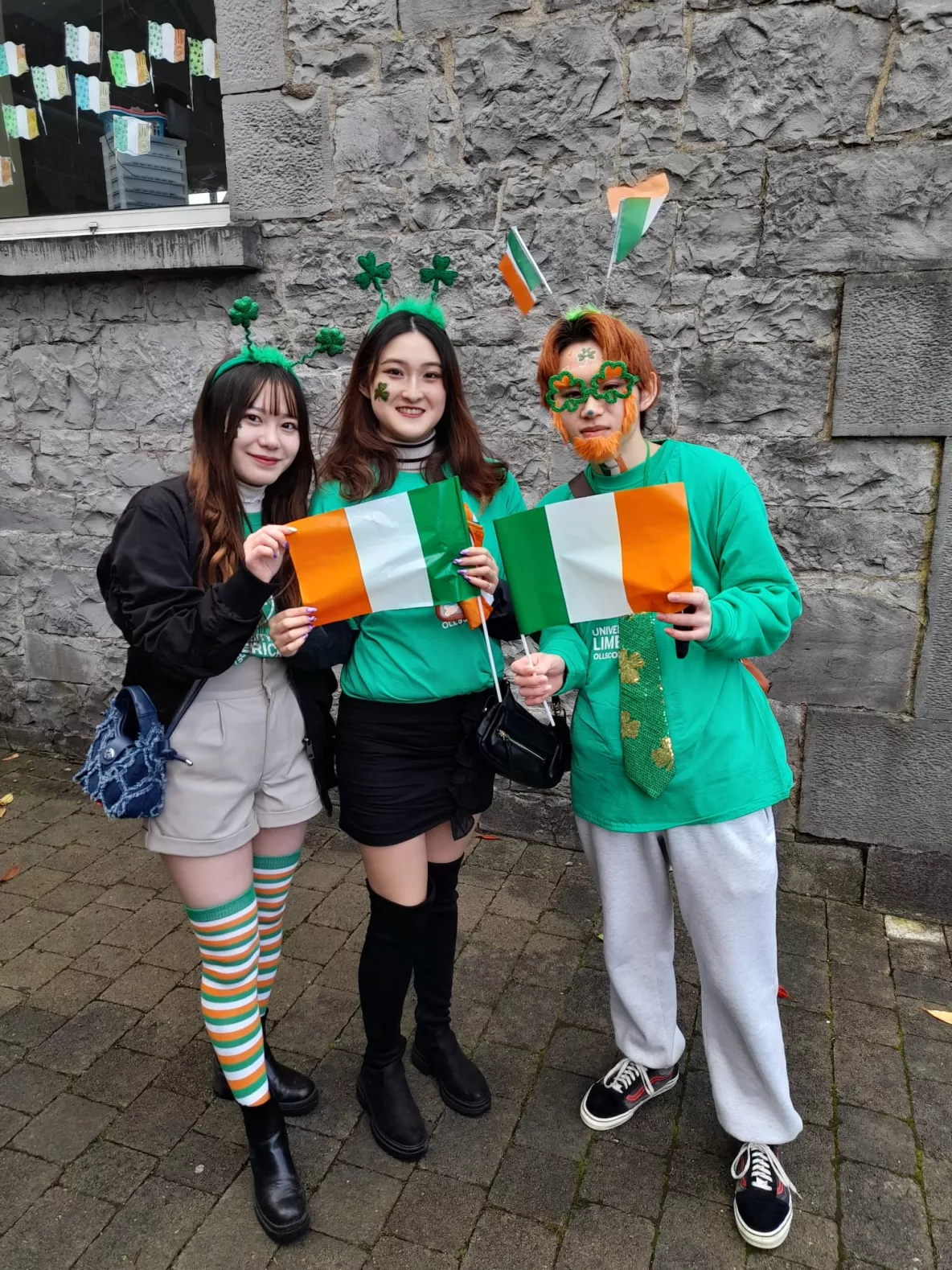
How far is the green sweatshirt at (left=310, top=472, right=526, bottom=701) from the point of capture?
212cm

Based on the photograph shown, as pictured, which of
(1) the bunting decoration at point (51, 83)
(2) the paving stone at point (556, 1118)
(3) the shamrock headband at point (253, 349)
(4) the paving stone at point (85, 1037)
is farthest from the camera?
(1) the bunting decoration at point (51, 83)

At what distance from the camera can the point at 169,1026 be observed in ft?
9.19

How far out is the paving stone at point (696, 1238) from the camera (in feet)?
6.61

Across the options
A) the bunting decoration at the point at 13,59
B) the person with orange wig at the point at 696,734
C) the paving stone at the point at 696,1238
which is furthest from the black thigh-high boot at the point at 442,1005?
the bunting decoration at the point at 13,59

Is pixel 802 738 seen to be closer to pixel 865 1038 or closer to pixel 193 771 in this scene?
pixel 865 1038

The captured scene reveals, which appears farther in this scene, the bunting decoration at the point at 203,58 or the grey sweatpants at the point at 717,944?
the bunting decoration at the point at 203,58

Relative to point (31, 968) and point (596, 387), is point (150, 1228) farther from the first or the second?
point (596, 387)

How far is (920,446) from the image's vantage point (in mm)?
3088

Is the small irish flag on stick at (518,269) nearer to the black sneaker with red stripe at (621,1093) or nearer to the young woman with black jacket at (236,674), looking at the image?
the young woman with black jacket at (236,674)

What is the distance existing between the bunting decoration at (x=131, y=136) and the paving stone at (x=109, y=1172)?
13.5 ft

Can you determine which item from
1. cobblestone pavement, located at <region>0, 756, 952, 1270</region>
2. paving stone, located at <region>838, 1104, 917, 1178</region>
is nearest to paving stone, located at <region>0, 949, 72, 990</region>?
cobblestone pavement, located at <region>0, 756, 952, 1270</region>

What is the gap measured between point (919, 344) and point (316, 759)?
2.42 meters

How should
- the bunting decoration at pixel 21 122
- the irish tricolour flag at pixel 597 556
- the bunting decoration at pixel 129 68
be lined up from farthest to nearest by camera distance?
1. the bunting decoration at pixel 21 122
2. the bunting decoration at pixel 129 68
3. the irish tricolour flag at pixel 597 556

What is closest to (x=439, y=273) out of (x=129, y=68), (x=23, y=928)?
(x=23, y=928)
